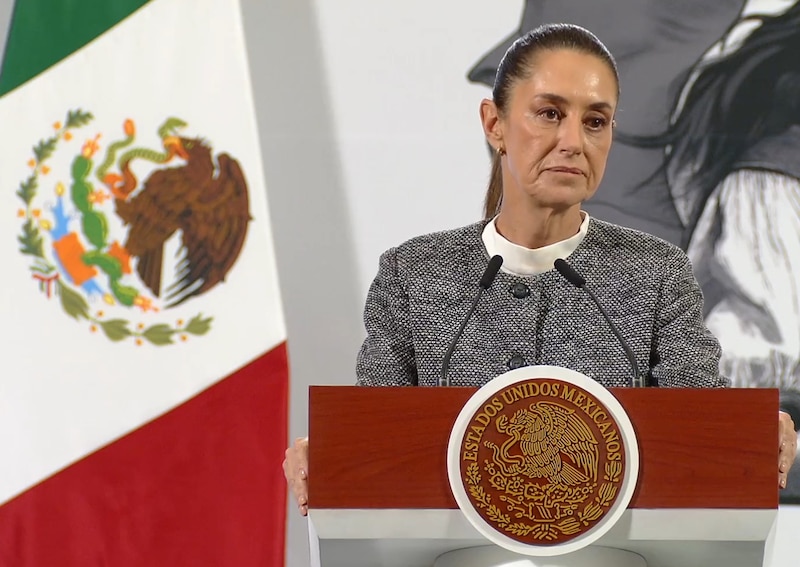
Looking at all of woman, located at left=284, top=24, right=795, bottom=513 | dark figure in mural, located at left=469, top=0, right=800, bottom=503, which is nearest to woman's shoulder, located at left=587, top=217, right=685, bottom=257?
woman, located at left=284, top=24, right=795, bottom=513

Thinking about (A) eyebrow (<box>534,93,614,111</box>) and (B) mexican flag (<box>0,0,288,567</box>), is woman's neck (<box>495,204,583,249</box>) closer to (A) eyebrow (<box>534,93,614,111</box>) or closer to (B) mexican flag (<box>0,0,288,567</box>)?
(A) eyebrow (<box>534,93,614,111</box>)

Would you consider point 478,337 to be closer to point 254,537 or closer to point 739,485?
point 739,485

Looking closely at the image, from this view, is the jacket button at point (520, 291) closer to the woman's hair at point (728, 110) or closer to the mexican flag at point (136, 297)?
the mexican flag at point (136, 297)

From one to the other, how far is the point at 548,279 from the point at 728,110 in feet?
5.19

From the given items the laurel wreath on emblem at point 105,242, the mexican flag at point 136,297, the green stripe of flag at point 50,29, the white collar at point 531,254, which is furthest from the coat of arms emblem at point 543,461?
the green stripe of flag at point 50,29

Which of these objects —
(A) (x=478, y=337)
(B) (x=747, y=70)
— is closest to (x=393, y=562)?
(A) (x=478, y=337)

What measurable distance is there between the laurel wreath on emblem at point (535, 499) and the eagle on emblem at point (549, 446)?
0.6 inches

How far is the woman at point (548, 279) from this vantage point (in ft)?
5.77

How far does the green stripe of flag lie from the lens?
2957 millimetres

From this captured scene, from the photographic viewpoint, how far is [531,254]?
6.13 ft

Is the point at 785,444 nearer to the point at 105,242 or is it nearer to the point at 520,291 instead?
the point at 520,291

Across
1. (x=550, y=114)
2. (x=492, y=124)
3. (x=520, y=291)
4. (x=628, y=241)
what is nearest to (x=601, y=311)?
(x=520, y=291)

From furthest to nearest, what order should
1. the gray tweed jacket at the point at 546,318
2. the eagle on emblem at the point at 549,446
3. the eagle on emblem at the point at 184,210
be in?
the eagle on emblem at the point at 184,210 < the gray tweed jacket at the point at 546,318 < the eagle on emblem at the point at 549,446

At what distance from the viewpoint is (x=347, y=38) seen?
3146mm
